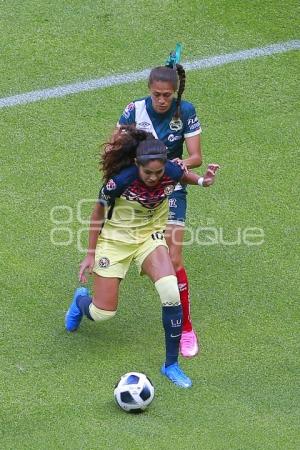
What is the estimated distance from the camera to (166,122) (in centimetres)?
870

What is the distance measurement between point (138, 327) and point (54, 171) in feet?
7.35

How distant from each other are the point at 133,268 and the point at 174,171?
5.43 feet

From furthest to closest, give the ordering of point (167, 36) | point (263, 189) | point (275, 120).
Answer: point (167, 36)
point (275, 120)
point (263, 189)

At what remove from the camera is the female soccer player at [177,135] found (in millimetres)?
8656

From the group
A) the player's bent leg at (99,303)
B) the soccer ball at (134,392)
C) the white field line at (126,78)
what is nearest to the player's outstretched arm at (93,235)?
the player's bent leg at (99,303)

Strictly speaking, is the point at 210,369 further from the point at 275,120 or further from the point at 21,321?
the point at 275,120

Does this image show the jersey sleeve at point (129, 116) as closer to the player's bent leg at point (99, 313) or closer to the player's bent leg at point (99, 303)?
the player's bent leg at point (99, 303)

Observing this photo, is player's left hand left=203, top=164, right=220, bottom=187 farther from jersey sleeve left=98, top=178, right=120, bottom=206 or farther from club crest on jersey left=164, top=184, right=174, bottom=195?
jersey sleeve left=98, top=178, right=120, bottom=206

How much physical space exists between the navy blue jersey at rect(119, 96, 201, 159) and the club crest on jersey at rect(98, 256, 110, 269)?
0.95 metres

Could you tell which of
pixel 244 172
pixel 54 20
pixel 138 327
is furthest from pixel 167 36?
pixel 138 327

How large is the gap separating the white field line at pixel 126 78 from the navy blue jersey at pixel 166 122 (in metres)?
3.07

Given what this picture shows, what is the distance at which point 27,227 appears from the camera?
1002 centimetres

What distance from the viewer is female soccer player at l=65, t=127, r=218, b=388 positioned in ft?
26.9

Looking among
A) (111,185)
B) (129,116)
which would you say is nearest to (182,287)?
(111,185)
